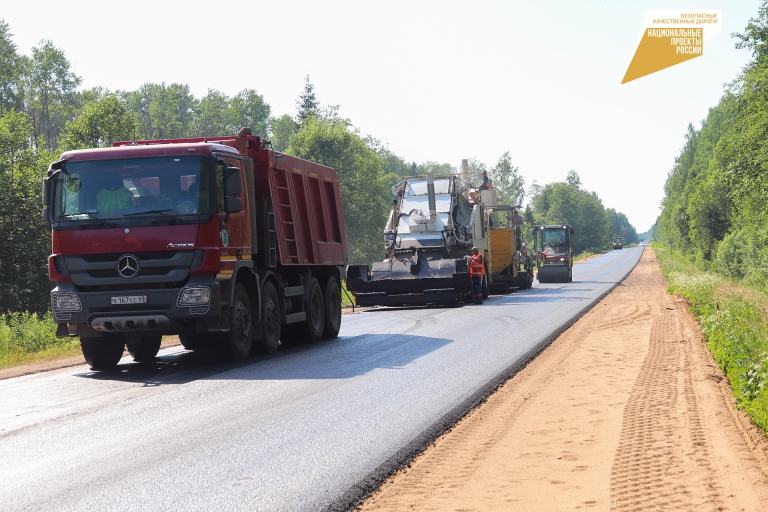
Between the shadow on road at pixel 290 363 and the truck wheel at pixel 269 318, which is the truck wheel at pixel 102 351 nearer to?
the shadow on road at pixel 290 363

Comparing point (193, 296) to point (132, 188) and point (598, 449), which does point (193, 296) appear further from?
point (598, 449)

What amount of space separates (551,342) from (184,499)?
1095 cm

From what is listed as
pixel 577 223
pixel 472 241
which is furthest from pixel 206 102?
pixel 472 241

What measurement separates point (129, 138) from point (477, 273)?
3770cm

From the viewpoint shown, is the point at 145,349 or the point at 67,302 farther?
the point at 145,349

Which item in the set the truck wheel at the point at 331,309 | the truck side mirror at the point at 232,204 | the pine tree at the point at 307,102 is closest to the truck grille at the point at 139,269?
the truck side mirror at the point at 232,204

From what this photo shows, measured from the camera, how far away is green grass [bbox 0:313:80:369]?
15.2 m

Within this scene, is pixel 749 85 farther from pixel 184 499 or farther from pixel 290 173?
pixel 184 499

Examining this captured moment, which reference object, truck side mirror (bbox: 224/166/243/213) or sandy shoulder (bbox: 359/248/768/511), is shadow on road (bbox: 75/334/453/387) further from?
sandy shoulder (bbox: 359/248/768/511)

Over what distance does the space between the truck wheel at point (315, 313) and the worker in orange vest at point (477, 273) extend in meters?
10.5

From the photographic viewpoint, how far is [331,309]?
1706cm

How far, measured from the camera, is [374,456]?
693cm

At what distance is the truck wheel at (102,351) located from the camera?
12.6 m

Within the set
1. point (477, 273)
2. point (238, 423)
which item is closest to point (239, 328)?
point (238, 423)
